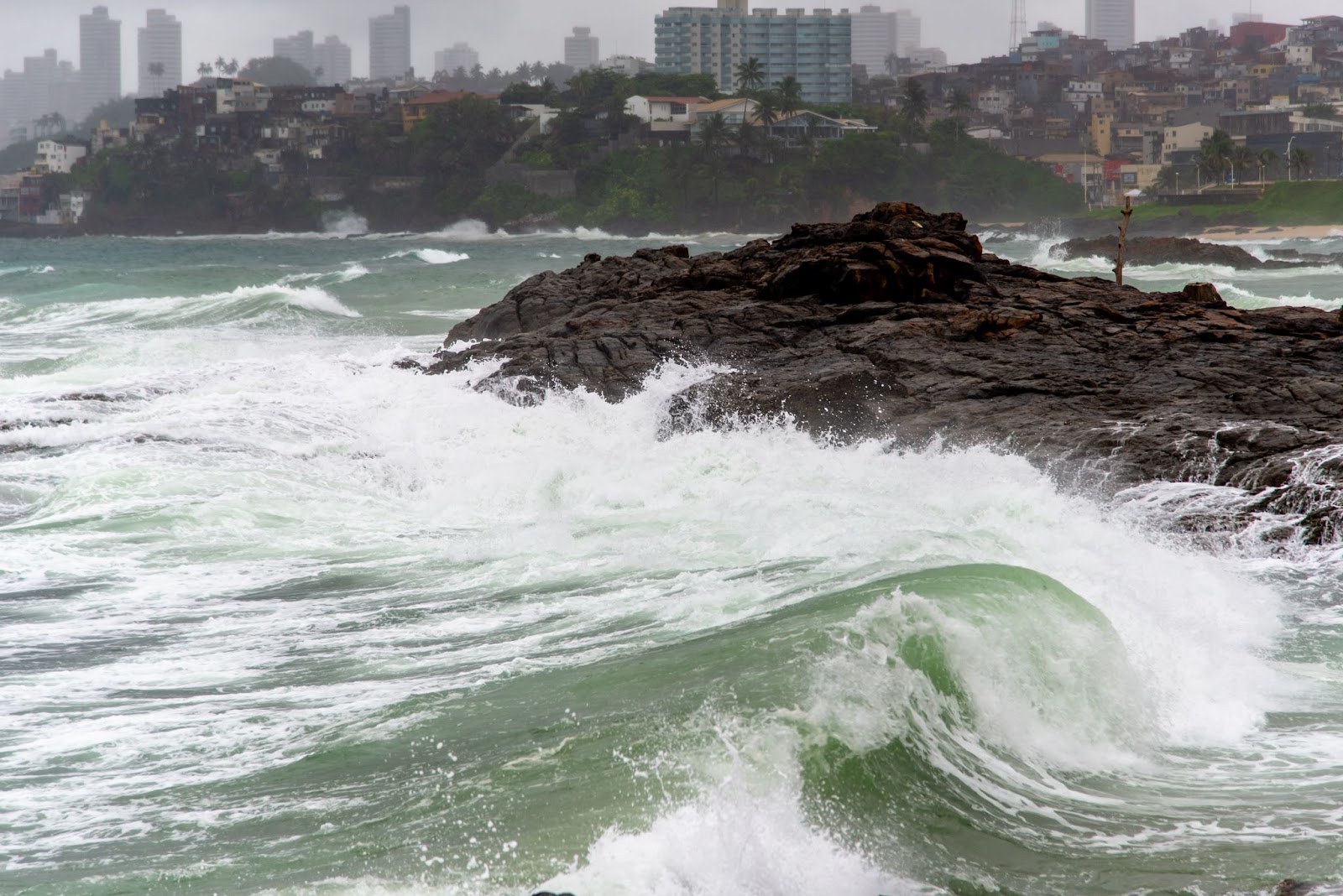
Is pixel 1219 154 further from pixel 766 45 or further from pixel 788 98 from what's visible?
pixel 766 45

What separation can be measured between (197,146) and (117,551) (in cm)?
10660

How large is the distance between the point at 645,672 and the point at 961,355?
7015 mm

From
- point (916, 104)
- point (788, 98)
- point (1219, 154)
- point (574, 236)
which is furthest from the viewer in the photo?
point (916, 104)

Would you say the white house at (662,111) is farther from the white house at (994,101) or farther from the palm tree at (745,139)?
the white house at (994,101)

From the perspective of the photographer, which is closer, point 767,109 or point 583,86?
point 767,109

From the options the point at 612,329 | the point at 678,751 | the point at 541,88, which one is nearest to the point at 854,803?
the point at 678,751

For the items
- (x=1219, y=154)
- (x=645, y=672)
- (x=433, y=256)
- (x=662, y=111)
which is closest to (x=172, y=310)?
(x=645, y=672)

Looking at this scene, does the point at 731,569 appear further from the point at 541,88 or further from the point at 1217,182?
the point at 541,88

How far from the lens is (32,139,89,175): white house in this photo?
373ft

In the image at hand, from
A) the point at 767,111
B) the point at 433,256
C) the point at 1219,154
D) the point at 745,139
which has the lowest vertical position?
the point at 433,256

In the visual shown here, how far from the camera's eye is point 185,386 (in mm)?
15086

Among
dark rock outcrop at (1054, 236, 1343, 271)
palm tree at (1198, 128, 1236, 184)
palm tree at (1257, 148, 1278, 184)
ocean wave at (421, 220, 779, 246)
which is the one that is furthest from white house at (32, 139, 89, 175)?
dark rock outcrop at (1054, 236, 1343, 271)

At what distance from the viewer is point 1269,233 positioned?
6675cm

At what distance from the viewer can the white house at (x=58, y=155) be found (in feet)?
373
